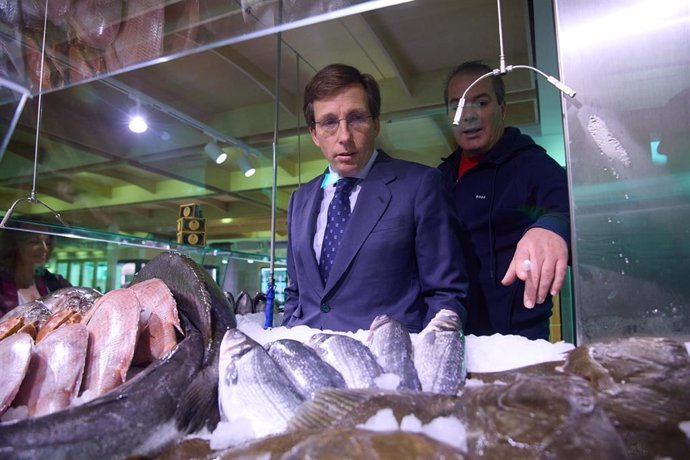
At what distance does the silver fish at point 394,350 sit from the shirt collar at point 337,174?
32.5 inches

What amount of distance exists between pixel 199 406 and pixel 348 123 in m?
1.23

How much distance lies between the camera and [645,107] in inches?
37.5

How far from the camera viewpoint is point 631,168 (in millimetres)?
954

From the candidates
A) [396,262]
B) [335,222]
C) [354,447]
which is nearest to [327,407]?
[354,447]

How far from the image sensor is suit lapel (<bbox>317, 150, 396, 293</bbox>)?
1607 millimetres

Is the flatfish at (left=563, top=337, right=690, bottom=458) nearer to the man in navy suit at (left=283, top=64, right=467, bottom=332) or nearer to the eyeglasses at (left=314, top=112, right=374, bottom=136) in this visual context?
the man in navy suit at (left=283, top=64, right=467, bottom=332)

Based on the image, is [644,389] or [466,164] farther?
[466,164]

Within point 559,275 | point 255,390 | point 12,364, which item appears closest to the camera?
point 255,390

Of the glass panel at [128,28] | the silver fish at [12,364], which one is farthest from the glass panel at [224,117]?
the silver fish at [12,364]

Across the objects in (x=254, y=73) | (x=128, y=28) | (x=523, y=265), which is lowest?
(x=523, y=265)

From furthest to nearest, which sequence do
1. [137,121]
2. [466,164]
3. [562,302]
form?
[137,121]
[562,302]
[466,164]

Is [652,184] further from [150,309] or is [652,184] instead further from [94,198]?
[94,198]

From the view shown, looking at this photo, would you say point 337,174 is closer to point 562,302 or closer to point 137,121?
point 562,302

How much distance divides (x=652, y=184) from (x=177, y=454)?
1.11 meters
